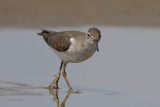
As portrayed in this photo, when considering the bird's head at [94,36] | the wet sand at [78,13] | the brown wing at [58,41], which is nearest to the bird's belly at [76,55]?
the brown wing at [58,41]

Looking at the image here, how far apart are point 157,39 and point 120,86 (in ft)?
13.5

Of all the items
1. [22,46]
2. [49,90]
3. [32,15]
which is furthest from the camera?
[32,15]

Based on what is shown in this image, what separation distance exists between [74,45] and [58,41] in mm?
524

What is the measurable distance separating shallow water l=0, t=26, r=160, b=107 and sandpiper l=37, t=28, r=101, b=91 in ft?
1.56

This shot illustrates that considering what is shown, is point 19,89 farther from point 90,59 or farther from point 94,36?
point 90,59

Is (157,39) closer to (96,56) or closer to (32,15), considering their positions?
(96,56)

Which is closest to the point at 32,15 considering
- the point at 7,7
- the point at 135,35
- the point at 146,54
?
the point at 7,7

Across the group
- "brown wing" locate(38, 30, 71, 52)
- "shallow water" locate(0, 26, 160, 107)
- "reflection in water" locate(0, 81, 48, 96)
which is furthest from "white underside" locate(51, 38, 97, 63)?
"reflection in water" locate(0, 81, 48, 96)

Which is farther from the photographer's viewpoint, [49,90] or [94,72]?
[94,72]

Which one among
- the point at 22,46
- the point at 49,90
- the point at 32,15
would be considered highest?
the point at 32,15

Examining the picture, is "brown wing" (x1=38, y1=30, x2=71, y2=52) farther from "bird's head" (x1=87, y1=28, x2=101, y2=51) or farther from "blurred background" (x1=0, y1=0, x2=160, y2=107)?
"blurred background" (x1=0, y1=0, x2=160, y2=107)

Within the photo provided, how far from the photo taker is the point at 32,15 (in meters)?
15.9

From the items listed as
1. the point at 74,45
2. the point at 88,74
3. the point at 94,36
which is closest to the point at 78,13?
the point at 88,74

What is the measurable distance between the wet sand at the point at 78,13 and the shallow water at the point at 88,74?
49.8 inches
